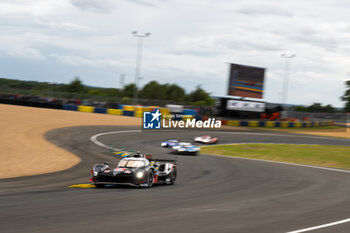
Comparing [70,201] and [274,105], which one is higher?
[274,105]

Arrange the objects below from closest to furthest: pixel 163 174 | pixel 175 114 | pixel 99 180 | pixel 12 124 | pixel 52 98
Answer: pixel 99 180 < pixel 163 174 < pixel 12 124 < pixel 175 114 < pixel 52 98

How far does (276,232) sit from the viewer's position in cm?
795

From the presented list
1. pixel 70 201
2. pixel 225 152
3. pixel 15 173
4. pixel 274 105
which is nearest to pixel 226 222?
pixel 70 201

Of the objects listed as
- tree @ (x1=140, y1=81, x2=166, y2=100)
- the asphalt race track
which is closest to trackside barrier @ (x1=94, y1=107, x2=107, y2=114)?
the asphalt race track

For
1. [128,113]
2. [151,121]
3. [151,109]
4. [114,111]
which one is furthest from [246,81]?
[114,111]

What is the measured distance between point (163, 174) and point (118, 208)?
5.67m

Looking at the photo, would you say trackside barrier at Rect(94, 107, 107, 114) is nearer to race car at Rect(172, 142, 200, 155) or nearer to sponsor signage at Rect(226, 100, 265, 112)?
sponsor signage at Rect(226, 100, 265, 112)

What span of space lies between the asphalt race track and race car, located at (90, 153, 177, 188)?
1.12 ft

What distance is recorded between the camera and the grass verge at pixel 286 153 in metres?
28.2

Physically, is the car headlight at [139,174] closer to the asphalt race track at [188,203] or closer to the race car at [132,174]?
the race car at [132,174]

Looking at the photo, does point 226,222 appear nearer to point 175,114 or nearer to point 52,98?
point 175,114

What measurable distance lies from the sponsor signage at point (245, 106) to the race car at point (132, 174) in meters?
36.7

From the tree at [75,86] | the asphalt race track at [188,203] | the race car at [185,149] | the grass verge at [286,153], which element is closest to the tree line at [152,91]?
the tree at [75,86]

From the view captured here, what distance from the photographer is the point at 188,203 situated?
11.0 meters
